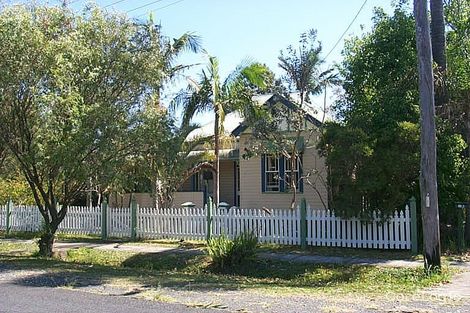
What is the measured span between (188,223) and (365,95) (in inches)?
279

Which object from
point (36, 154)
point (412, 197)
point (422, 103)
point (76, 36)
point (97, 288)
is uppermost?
point (76, 36)

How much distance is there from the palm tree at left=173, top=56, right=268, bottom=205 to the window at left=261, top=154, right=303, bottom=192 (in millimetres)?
3395

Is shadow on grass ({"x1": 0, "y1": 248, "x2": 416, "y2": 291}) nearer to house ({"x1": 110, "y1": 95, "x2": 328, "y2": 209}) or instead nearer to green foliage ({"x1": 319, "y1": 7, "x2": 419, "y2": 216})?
green foliage ({"x1": 319, "y1": 7, "x2": 419, "y2": 216})

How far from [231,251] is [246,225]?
9.17ft

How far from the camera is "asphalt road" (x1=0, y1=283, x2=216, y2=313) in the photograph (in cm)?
831

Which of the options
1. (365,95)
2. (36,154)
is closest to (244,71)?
(365,95)

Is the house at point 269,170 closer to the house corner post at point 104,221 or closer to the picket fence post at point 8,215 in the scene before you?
the house corner post at point 104,221

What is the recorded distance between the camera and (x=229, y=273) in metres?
13.8

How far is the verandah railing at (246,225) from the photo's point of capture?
14648mm

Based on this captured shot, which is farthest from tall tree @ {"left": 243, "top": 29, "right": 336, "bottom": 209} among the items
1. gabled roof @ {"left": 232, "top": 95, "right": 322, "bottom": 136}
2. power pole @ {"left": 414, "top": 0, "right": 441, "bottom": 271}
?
power pole @ {"left": 414, "top": 0, "right": 441, "bottom": 271}

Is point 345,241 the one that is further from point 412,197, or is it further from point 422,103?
point 422,103

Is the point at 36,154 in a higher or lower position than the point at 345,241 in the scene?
higher

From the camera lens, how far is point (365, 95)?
18.2m

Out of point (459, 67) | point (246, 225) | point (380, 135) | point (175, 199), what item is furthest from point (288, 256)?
point (175, 199)
